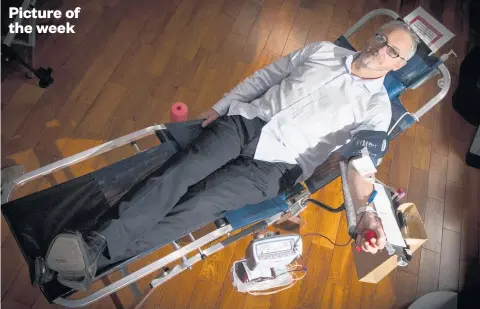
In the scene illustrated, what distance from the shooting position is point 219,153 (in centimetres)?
182

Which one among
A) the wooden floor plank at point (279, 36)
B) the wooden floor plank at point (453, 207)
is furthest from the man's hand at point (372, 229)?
the wooden floor plank at point (279, 36)

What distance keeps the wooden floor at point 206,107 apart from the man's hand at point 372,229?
0.81 metres

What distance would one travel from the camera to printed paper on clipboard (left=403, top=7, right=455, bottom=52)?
228 cm

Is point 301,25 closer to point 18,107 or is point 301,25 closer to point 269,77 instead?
point 269,77

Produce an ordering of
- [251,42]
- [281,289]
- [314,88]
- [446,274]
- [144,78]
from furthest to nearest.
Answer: [251,42] < [144,78] < [446,274] < [281,289] < [314,88]

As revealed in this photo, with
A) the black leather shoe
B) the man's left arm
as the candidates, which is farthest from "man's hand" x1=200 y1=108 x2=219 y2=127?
the black leather shoe

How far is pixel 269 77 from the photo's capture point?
2078mm

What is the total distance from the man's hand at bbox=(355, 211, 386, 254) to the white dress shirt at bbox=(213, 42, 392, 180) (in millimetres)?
436

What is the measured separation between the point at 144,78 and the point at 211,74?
1.42 ft

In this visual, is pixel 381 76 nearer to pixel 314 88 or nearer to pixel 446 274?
pixel 314 88

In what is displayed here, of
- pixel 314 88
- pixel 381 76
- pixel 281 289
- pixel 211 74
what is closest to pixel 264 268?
pixel 281 289

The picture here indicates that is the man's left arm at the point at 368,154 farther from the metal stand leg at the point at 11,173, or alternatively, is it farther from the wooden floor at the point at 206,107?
the metal stand leg at the point at 11,173

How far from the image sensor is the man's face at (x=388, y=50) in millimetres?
1793

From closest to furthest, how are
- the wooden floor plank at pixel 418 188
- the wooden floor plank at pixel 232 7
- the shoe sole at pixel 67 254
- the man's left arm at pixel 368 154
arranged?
the shoe sole at pixel 67 254
the man's left arm at pixel 368 154
the wooden floor plank at pixel 418 188
the wooden floor plank at pixel 232 7
